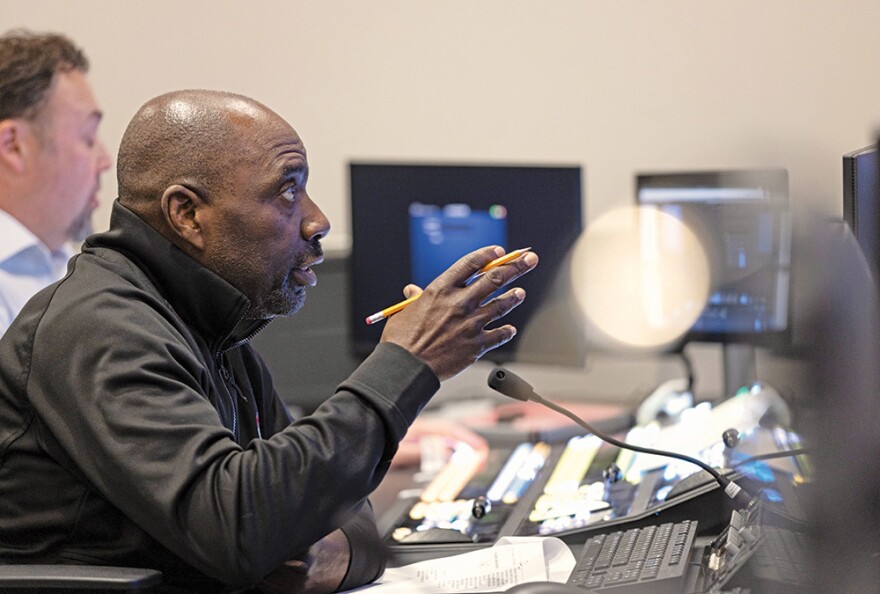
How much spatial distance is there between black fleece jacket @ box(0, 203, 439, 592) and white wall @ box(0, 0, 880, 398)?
1.92m

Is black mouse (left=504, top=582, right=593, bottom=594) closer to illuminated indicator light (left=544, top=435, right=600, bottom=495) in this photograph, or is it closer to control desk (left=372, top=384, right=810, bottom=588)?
control desk (left=372, top=384, right=810, bottom=588)

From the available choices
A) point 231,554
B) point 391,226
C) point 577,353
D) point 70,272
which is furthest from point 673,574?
point 391,226

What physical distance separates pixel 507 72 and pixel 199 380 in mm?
2232

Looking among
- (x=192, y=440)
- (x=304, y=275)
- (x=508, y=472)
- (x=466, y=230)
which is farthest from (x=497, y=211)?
(x=192, y=440)

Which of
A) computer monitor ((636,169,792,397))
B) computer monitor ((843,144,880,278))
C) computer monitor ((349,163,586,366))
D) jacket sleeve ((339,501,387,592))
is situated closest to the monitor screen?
computer monitor ((636,169,792,397))

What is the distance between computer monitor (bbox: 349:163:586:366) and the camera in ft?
8.27

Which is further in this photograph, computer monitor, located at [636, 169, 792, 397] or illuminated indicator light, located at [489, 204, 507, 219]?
illuminated indicator light, located at [489, 204, 507, 219]

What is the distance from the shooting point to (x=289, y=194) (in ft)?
4.24

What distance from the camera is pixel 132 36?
11.3ft

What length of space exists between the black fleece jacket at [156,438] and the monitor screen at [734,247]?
1.31 m

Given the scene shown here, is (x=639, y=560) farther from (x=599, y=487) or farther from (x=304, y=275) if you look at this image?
(x=304, y=275)

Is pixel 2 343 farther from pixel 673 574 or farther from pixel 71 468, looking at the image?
pixel 673 574

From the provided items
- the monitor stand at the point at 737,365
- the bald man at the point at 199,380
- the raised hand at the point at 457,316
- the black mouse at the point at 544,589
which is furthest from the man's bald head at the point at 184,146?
the monitor stand at the point at 737,365

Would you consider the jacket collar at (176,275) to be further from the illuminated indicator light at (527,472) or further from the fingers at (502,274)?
the illuminated indicator light at (527,472)
